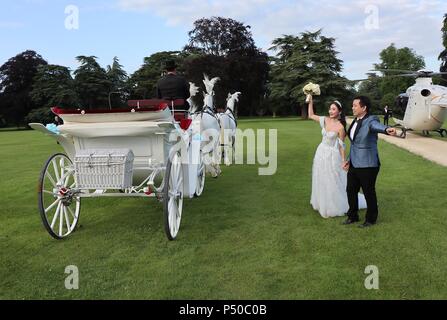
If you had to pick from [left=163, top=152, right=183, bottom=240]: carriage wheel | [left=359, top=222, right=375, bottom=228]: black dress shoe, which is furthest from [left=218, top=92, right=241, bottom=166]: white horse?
[left=359, top=222, right=375, bottom=228]: black dress shoe

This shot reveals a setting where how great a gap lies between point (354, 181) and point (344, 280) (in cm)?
217

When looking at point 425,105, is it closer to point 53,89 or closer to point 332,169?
point 332,169

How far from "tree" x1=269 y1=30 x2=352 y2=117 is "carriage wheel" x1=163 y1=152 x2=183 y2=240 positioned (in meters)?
47.2

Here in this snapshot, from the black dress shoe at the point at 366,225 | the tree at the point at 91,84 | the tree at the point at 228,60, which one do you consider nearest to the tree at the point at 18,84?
the tree at the point at 91,84

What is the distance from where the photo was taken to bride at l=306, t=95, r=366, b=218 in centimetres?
643

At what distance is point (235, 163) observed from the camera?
1328 centimetres

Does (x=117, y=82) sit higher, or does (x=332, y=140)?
(x=117, y=82)

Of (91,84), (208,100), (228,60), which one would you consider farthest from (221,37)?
(208,100)

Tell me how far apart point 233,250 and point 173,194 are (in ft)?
3.61

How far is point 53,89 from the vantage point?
190 feet

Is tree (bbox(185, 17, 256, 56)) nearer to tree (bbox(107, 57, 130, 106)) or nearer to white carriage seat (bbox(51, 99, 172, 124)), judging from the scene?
tree (bbox(107, 57, 130, 106))
